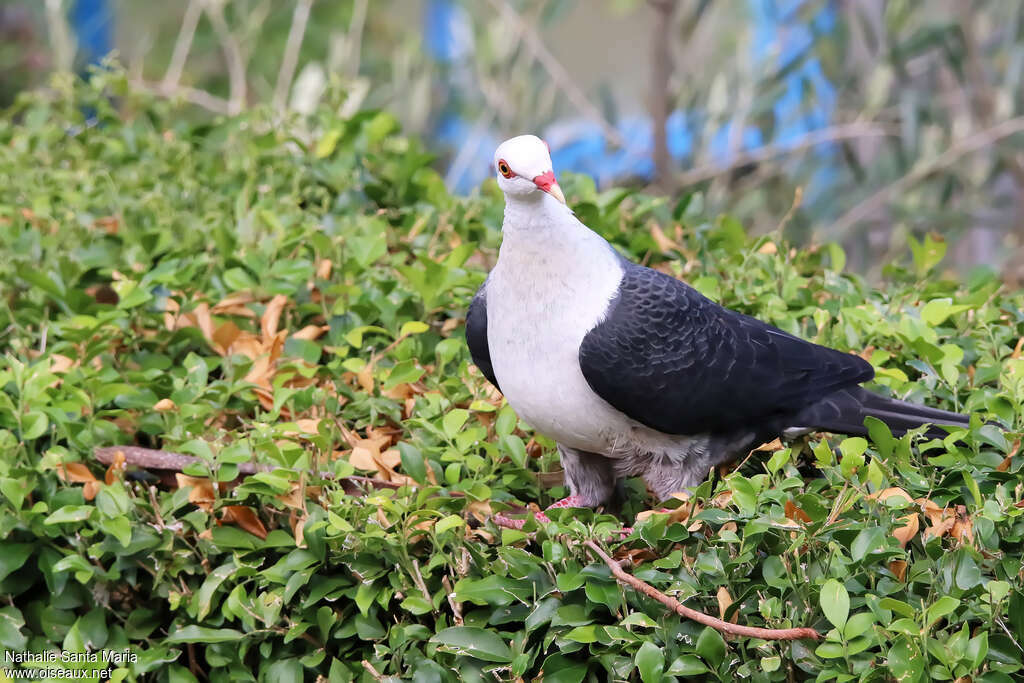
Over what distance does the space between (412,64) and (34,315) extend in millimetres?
3791

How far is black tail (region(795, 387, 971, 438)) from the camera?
8.38ft

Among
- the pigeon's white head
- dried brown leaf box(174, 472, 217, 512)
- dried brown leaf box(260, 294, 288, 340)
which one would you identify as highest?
the pigeon's white head

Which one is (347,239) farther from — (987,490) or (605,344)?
(987,490)

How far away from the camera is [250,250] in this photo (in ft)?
11.4

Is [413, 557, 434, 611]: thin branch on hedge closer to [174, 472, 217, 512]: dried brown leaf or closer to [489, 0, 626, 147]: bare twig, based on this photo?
[174, 472, 217, 512]: dried brown leaf

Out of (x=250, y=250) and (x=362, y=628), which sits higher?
(x=250, y=250)

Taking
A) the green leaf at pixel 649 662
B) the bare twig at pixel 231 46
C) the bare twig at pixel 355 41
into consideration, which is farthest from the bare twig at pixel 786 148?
the green leaf at pixel 649 662

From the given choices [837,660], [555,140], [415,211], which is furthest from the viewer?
[555,140]

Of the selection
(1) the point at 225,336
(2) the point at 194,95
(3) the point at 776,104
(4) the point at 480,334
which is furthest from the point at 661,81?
(4) the point at 480,334

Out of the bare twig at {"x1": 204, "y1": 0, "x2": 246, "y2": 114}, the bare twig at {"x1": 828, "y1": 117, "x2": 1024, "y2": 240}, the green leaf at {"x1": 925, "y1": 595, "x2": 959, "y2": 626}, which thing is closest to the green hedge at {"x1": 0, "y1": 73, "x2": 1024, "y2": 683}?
the green leaf at {"x1": 925, "y1": 595, "x2": 959, "y2": 626}

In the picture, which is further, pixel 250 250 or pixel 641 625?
pixel 250 250

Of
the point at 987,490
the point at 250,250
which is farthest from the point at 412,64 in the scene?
the point at 987,490

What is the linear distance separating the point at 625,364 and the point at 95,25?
26.7ft

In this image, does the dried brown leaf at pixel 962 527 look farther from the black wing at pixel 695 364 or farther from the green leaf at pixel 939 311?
the green leaf at pixel 939 311
